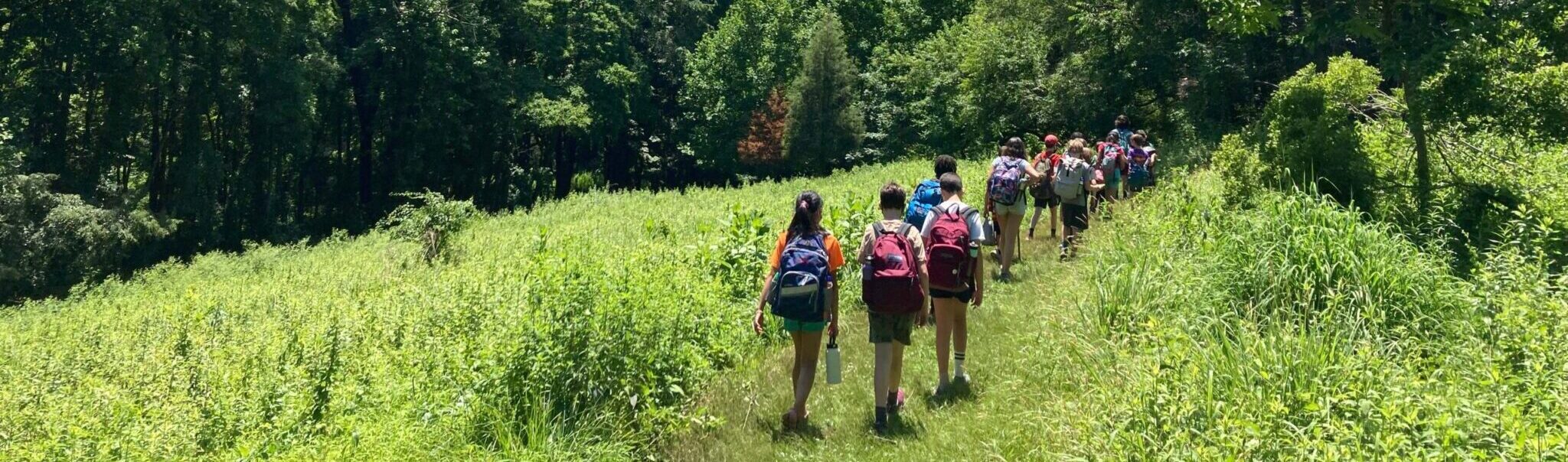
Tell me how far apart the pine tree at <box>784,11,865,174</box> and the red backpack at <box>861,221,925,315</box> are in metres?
33.8

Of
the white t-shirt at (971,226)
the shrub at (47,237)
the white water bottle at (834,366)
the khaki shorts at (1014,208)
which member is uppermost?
A: the white t-shirt at (971,226)

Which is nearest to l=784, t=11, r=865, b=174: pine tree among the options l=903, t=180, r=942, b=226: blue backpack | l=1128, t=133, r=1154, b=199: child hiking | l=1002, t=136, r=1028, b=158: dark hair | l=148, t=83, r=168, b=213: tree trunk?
l=148, t=83, r=168, b=213: tree trunk

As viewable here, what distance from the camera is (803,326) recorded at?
5395 millimetres

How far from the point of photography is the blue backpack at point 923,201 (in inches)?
286

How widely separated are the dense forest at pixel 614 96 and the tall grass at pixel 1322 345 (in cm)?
198

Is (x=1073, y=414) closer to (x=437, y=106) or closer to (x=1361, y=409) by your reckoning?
(x=1361, y=409)

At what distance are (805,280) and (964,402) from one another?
59.6 inches

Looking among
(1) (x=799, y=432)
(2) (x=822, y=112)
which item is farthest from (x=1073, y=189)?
(2) (x=822, y=112)

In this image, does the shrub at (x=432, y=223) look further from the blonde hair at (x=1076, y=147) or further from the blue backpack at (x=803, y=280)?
the blue backpack at (x=803, y=280)

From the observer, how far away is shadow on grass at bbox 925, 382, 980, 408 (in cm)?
592

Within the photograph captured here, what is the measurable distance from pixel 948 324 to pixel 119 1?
28.3 m

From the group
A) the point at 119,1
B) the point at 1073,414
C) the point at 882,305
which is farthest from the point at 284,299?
the point at 119,1

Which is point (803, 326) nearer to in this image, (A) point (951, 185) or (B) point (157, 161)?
(A) point (951, 185)

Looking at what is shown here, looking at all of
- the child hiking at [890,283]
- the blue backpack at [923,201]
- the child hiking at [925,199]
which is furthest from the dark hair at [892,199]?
the blue backpack at [923,201]
